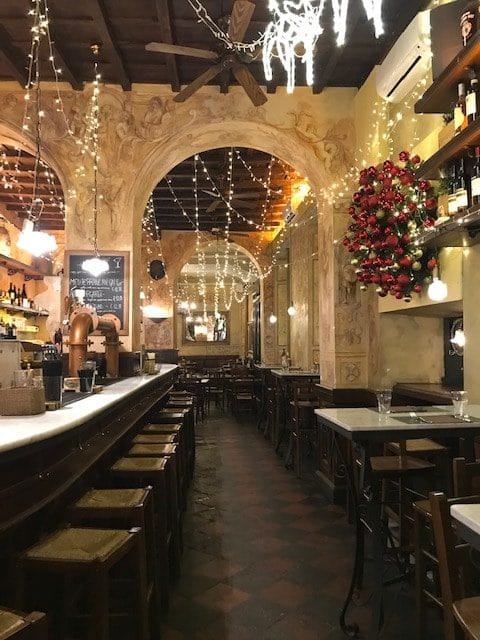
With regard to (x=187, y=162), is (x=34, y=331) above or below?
below

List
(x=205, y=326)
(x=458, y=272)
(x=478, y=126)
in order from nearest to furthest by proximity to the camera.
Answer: (x=478, y=126), (x=458, y=272), (x=205, y=326)

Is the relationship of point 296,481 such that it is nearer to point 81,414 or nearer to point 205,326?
point 81,414

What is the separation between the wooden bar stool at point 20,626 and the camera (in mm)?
1253

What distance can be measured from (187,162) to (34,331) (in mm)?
5161

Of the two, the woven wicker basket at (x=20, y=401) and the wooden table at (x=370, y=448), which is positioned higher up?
the woven wicker basket at (x=20, y=401)

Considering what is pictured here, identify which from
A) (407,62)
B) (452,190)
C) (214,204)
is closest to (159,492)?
(452,190)

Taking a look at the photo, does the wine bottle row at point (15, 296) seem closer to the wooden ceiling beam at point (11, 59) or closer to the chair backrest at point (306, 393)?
the wooden ceiling beam at point (11, 59)

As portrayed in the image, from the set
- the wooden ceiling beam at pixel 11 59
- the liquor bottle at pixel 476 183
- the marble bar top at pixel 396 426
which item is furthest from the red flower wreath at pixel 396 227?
the wooden ceiling beam at pixel 11 59

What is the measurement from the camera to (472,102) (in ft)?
9.69

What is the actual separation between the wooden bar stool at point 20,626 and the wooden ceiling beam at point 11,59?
479 cm

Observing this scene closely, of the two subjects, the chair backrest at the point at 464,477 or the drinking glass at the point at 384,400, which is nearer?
the chair backrest at the point at 464,477

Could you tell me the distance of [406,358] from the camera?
5.23m

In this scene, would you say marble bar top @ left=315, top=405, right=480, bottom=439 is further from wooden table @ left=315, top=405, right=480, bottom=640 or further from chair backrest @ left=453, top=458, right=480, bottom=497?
chair backrest @ left=453, top=458, right=480, bottom=497

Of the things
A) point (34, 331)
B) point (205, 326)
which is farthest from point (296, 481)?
point (205, 326)
